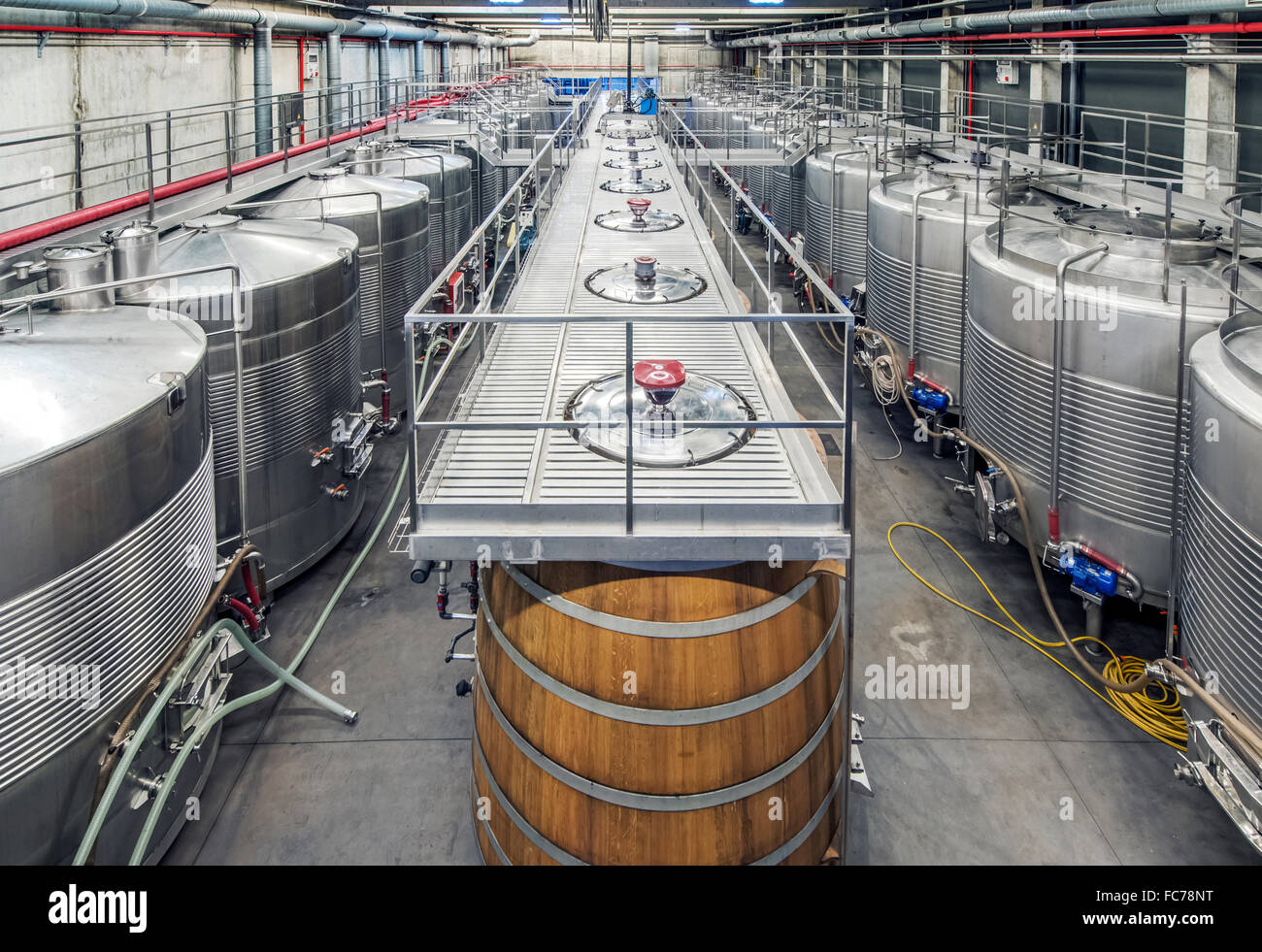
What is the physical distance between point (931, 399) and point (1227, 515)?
471 cm

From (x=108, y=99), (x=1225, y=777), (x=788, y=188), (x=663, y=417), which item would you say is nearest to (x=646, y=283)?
(x=663, y=417)

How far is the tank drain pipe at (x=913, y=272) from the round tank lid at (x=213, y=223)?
6.02 metres

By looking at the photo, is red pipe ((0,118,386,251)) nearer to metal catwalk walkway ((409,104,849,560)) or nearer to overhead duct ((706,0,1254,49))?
metal catwalk walkway ((409,104,849,560))

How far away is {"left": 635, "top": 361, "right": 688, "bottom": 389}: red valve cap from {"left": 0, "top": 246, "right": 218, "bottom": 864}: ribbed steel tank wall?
2003 mm

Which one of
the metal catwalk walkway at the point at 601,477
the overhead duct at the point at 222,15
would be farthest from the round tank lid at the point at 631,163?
the metal catwalk walkway at the point at 601,477

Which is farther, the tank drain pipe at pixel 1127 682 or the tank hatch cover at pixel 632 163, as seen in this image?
the tank hatch cover at pixel 632 163

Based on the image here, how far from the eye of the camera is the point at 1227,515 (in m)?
4.00

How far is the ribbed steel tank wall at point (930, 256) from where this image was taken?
837 cm

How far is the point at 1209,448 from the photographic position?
4.16 meters

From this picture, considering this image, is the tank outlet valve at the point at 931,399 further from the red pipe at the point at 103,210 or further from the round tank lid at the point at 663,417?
the red pipe at the point at 103,210

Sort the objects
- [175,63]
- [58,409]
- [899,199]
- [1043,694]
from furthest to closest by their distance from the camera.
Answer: [175,63] → [899,199] → [1043,694] → [58,409]
